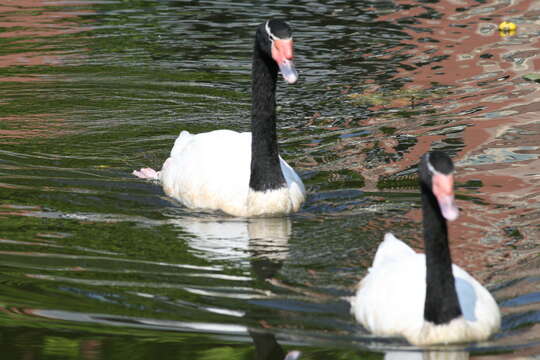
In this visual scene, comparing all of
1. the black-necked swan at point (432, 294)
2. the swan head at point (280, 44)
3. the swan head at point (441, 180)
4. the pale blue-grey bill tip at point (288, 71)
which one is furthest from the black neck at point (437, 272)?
the swan head at point (280, 44)

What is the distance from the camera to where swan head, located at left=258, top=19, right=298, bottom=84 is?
10617mm

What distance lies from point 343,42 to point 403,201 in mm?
8720

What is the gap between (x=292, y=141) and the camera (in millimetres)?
14141

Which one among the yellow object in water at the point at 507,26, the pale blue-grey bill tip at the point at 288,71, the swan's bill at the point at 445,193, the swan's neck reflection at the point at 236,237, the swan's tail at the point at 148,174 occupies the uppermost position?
the swan's bill at the point at 445,193

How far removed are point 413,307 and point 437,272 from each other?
0.53 meters

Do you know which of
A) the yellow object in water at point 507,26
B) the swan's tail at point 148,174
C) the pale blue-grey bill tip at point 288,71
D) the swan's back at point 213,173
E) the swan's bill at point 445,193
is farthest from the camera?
the yellow object in water at point 507,26

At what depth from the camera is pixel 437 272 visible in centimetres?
792

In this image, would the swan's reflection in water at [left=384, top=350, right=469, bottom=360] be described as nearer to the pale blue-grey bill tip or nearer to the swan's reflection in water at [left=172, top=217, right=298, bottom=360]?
the swan's reflection in water at [left=172, top=217, right=298, bottom=360]

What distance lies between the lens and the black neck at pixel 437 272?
311 inches

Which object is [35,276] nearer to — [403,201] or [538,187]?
[403,201]

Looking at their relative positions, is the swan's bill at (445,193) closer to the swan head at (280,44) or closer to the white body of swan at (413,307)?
the white body of swan at (413,307)

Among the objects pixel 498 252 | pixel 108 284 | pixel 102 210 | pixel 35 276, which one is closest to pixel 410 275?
pixel 498 252

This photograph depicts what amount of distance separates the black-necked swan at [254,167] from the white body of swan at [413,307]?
2.75m

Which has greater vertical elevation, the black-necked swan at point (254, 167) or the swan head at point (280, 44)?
the swan head at point (280, 44)
